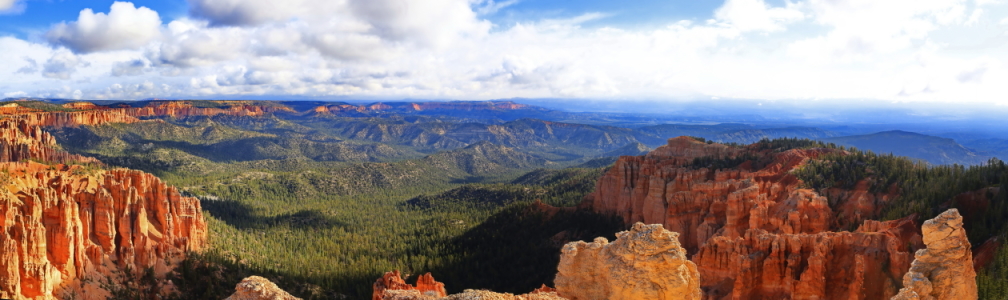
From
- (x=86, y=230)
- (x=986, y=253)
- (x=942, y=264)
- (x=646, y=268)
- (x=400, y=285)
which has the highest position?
(x=942, y=264)

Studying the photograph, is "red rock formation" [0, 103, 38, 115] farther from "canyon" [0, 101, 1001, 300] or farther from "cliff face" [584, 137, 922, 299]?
"cliff face" [584, 137, 922, 299]

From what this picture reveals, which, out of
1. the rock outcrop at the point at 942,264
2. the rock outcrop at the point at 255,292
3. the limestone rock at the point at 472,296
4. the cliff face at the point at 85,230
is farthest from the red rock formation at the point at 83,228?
the rock outcrop at the point at 942,264

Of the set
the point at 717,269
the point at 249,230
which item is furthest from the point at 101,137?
the point at 717,269

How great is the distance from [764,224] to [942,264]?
28242mm

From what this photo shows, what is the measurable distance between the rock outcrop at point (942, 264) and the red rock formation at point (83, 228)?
4891 centimetres

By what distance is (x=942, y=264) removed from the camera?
19.3 m

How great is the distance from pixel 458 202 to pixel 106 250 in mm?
77777

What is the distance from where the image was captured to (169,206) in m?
53.5

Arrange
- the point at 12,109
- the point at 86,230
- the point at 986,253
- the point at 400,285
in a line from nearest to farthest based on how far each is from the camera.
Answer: the point at 986,253
the point at 400,285
the point at 86,230
the point at 12,109

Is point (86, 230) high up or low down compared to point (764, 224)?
down

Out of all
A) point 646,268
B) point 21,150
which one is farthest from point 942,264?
point 21,150

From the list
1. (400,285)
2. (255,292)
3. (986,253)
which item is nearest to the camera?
(255,292)

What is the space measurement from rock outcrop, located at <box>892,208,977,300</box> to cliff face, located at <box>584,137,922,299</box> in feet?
32.6

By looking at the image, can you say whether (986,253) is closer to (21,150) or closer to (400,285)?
(400,285)
